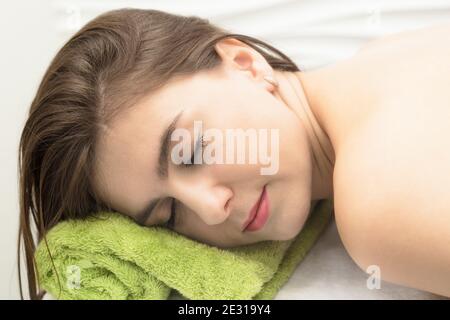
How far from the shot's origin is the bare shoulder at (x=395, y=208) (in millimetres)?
709

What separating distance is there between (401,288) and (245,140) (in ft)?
1.20

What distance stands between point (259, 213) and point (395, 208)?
259 mm

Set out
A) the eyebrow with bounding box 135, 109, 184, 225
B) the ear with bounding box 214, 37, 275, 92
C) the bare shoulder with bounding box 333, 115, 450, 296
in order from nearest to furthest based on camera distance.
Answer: the bare shoulder with bounding box 333, 115, 450, 296 < the eyebrow with bounding box 135, 109, 184, 225 < the ear with bounding box 214, 37, 275, 92

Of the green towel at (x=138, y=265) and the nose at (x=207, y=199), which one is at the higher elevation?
the nose at (x=207, y=199)

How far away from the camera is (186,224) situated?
0.97 metres

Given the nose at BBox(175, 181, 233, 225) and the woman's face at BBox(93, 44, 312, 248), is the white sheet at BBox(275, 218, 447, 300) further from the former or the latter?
the nose at BBox(175, 181, 233, 225)

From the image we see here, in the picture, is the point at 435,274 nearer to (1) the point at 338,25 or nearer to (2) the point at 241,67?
(2) the point at 241,67

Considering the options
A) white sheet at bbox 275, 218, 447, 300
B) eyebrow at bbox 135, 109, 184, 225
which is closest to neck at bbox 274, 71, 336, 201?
white sheet at bbox 275, 218, 447, 300

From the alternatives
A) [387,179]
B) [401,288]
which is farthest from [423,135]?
[401,288]

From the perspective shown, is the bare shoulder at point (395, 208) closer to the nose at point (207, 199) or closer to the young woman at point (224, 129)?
the young woman at point (224, 129)

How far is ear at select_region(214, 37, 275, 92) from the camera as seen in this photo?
3.20 feet

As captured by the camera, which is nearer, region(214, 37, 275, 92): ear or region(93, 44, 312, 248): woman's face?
region(93, 44, 312, 248): woman's face

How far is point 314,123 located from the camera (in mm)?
996

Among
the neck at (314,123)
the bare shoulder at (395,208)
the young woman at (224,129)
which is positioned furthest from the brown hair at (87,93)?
the bare shoulder at (395,208)
